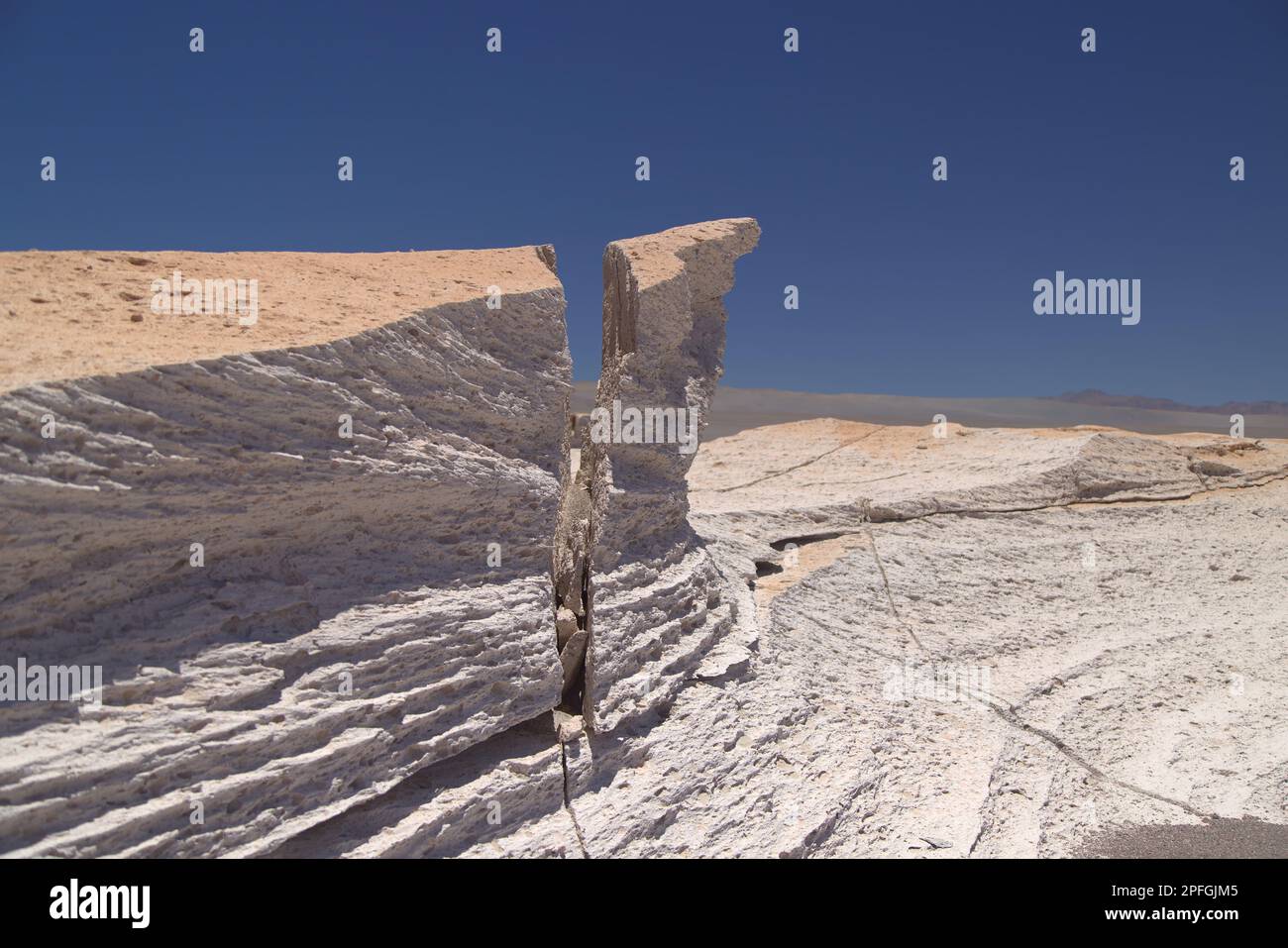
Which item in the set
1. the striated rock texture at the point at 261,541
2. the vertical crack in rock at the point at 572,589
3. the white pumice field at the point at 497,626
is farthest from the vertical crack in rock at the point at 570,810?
the striated rock texture at the point at 261,541

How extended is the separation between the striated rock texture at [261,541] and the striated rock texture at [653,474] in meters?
0.57

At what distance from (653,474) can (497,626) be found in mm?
2117

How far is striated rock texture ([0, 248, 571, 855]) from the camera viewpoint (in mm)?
3221

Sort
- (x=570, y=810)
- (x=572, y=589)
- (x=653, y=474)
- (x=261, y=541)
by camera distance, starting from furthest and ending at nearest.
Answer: (x=653, y=474) → (x=572, y=589) → (x=570, y=810) → (x=261, y=541)

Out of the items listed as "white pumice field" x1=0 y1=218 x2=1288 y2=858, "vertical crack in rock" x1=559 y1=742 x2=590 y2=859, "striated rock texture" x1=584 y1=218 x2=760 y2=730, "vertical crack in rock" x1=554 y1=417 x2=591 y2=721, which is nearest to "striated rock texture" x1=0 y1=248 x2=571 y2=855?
"white pumice field" x1=0 y1=218 x2=1288 y2=858

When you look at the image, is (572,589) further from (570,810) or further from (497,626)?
(570,810)

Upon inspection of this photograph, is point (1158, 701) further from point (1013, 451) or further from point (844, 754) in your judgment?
point (1013, 451)

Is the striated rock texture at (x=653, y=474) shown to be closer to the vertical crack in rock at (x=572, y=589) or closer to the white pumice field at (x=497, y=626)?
the white pumice field at (x=497, y=626)

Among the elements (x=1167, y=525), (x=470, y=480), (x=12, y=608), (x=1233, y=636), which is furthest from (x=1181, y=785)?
(x=12, y=608)

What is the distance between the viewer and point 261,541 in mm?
3979

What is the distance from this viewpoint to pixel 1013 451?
38.3 ft

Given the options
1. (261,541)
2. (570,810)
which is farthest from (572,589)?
(261,541)

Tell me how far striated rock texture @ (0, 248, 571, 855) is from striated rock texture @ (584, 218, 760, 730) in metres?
0.57

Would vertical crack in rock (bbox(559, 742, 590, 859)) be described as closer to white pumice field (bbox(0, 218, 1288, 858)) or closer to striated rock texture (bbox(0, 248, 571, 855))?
white pumice field (bbox(0, 218, 1288, 858))
